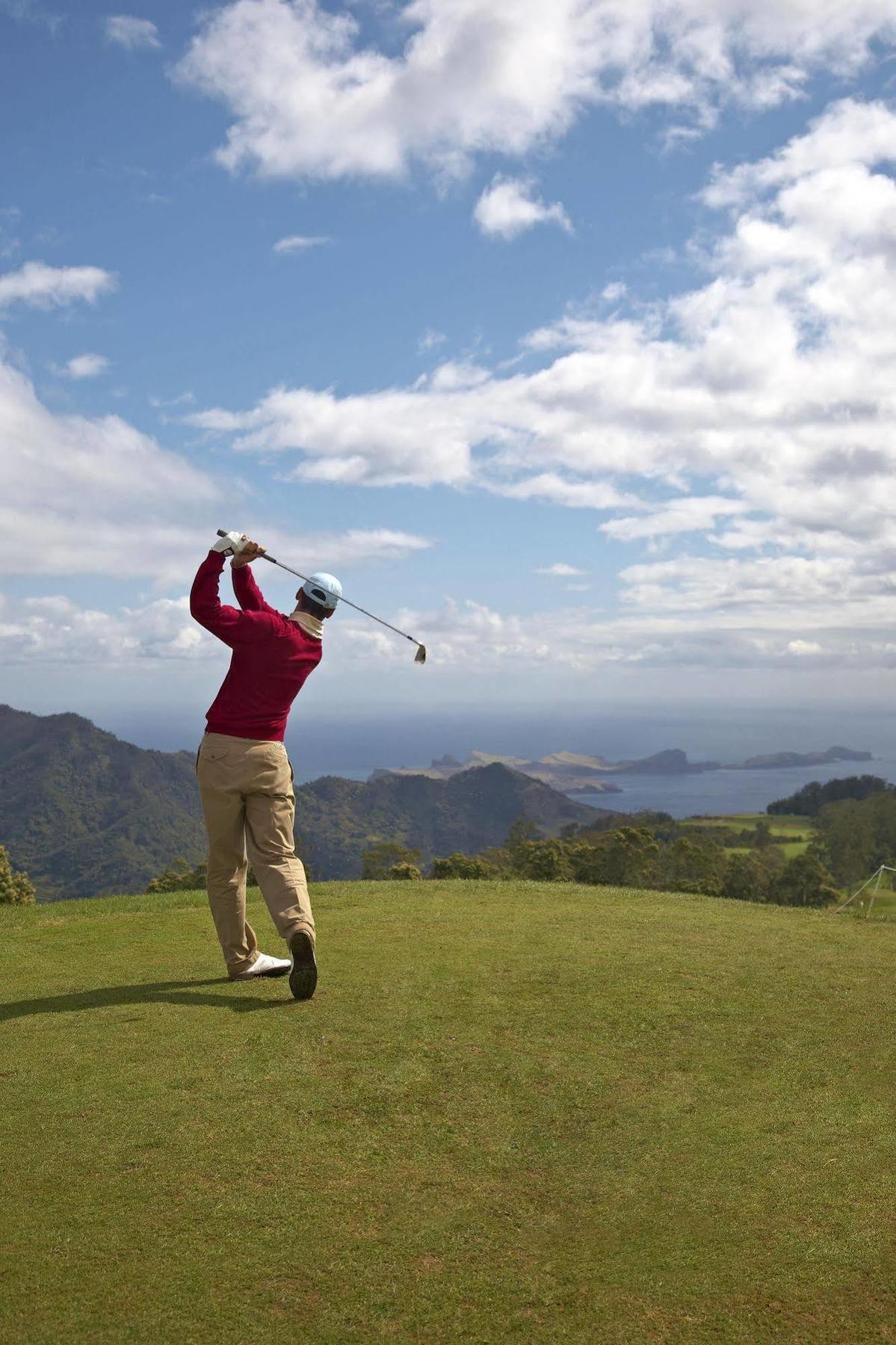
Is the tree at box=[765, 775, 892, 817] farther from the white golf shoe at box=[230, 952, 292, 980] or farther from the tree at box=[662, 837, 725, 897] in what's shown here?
the white golf shoe at box=[230, 952, 292, 980]

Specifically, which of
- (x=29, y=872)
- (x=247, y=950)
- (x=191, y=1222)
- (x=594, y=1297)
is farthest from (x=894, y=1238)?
(x=29, y=872)

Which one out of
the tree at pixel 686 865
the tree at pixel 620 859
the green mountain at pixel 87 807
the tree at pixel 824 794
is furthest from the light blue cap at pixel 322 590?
the green mountain at pixel 87 807

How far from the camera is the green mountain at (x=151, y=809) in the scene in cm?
13262

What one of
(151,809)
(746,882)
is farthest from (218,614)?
(151,809)

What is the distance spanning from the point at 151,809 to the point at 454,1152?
512 ft

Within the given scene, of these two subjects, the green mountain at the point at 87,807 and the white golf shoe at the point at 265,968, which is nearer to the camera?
the white golf shoe at the point at 265,968

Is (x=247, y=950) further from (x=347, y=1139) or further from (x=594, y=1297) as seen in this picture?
(x=594, y=1297)

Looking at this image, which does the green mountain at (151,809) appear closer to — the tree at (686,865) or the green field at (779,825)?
the green field at (779,825)

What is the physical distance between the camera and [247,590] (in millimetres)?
6938

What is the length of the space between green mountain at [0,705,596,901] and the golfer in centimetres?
11651

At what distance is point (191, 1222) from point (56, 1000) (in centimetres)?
319

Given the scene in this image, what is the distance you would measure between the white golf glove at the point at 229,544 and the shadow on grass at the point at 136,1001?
2839 millimetres

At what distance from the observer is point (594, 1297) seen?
9.64 feet

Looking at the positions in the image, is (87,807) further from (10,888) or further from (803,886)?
(10,888)
